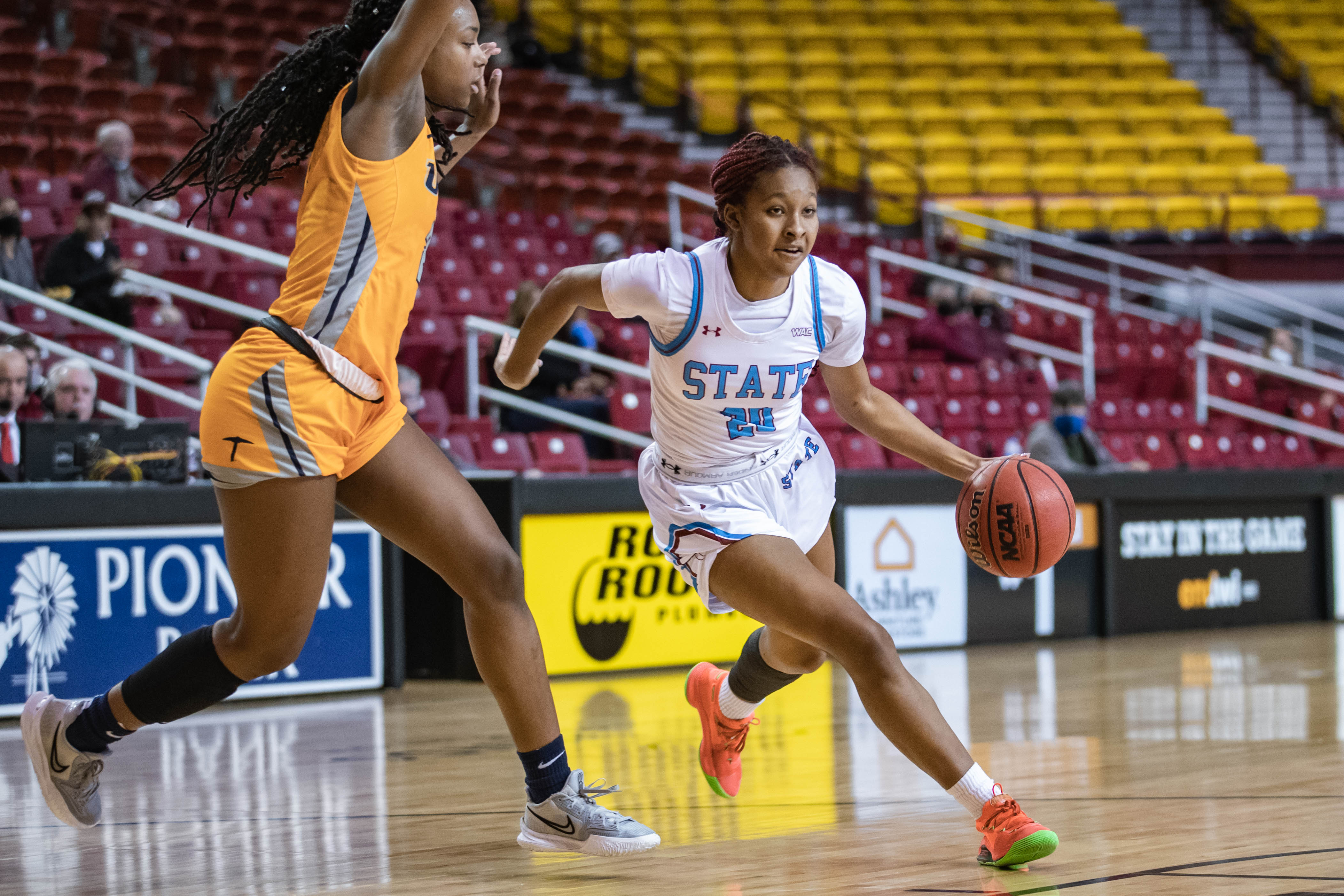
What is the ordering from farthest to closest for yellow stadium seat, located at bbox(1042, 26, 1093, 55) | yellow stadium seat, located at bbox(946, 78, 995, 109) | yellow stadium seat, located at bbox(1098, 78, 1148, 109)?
yellow stadium seat, located at bbox(1042, 26, 1093, 55) < yellow stadium seat, located at bbox(1098, 78, 1148, 109) < yellow stadium seat, located at bbox(946, 78, 995, 109)

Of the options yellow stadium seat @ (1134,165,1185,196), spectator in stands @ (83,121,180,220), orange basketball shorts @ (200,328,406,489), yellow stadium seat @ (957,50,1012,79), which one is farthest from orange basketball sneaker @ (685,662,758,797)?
yellow stadium seat @ (957,50,1012,79)

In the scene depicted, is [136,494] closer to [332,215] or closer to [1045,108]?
[332,215]

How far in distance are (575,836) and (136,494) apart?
3.77 meters

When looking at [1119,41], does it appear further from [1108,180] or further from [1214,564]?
[1214,564]

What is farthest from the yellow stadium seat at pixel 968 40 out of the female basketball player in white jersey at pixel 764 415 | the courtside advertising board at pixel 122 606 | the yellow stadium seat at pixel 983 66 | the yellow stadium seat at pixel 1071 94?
the female basketball player in white jersey at pixel 764 415

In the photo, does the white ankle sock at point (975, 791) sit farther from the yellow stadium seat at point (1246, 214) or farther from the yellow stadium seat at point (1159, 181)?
the yellow stadium seat at point (1159, 181)

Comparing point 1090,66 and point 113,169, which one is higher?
point 1090,66

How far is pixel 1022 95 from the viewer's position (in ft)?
61.5

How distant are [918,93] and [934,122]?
727 millimetres

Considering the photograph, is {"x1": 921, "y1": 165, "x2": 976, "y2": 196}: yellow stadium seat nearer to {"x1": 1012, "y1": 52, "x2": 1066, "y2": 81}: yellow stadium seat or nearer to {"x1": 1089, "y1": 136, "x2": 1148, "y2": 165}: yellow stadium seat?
{"x1": 1089, "y1": 136, "x2": 1148, "y2": 165}: yellow stadium seat

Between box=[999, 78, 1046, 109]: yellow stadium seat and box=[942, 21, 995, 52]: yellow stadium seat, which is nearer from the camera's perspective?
box=[999, 78, 1046, 109]: yellow stadium seat

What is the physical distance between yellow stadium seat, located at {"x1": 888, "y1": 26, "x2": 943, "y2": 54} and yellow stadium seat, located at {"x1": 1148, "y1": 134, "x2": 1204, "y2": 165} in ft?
9.63

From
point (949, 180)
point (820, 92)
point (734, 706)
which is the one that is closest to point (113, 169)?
point (734, 706)

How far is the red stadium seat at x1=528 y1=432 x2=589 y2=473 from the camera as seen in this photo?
29.7 feet
